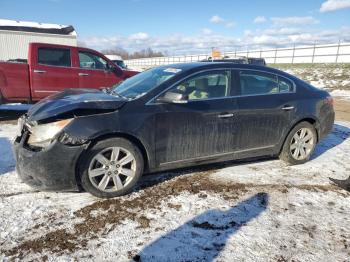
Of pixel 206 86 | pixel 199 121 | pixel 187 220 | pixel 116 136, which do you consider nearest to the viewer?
pixel 187 220

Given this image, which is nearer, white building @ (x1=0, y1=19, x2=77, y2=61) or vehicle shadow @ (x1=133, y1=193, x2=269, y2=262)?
vehicle shadow @ (x1=133, y1=193, x2=269, y2=262)

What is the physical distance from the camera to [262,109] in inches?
186

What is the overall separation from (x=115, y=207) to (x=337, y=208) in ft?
8.28

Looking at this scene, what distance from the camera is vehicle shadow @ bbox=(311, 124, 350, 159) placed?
239 inches

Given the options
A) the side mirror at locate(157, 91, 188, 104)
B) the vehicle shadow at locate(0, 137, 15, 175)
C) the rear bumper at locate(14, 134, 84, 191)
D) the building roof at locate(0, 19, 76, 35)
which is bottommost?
the vehicle shadow at locate(0, 137, 15, 175)

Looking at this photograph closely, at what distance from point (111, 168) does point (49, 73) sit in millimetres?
5201

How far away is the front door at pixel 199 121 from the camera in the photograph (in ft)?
13.3

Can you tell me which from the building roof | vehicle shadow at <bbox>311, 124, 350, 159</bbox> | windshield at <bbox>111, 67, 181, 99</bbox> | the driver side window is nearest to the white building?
the building roof

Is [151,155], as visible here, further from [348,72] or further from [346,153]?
[348,72]

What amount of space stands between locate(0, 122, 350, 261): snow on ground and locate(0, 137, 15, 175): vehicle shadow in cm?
4

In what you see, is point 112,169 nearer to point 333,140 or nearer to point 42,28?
point 333,140

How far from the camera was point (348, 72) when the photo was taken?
899 inches

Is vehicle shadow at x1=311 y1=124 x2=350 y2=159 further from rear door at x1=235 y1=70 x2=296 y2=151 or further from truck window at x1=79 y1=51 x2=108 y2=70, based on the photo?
truck window at x1=79 y1=51 x2=108 y2=70

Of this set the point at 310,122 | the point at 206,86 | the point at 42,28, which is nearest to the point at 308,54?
the point at 42,28
